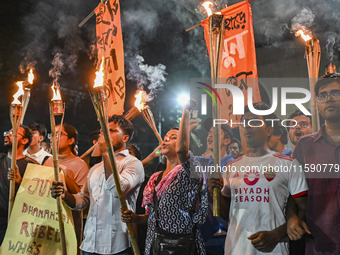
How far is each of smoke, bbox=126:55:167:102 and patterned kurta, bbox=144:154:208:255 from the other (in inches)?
→ 139

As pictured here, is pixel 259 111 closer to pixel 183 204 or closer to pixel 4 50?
pixel 183 204

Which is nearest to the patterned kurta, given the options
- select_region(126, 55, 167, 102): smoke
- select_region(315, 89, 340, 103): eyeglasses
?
select_region(315, 89, 340, 103): eyeglasses

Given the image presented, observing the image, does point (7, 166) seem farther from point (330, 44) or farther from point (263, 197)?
point (330, 44)

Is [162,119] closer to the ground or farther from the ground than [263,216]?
farther from the ground

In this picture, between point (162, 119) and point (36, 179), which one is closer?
point (36, 179)

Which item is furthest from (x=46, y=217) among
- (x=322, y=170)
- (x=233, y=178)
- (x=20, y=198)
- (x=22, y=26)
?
(x=22, y=26)

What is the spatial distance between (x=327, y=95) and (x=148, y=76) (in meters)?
4.38

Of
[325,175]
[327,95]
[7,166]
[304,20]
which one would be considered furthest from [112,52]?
[304,20]

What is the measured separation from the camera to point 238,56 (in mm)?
4184

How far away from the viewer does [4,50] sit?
7238 mm

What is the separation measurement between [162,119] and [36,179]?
2868 mm

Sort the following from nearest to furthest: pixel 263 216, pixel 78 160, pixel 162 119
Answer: pixel 263 216, pixel 78 160, pixel 162 119

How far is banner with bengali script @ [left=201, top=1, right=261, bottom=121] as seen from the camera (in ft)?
13.1

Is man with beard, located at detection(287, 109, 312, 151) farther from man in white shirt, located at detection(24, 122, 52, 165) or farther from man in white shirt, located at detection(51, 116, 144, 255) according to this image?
man in white shirt, located at detection(24, 122, 52, 165)
